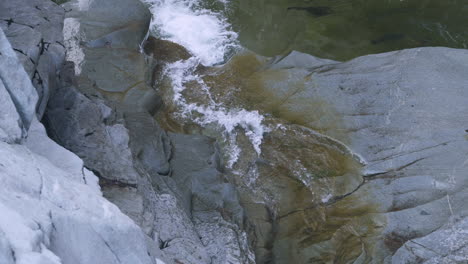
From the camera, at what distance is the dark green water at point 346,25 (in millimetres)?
10906

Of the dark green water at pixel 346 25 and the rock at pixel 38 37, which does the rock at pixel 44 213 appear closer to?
the rock at pixel 38 37

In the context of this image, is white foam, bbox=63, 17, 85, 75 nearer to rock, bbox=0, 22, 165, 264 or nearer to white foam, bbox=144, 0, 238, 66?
white foam, bbox=144, 0, 238, 66

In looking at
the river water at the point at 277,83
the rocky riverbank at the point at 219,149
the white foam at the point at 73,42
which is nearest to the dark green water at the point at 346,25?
the river water at the point at 277,83

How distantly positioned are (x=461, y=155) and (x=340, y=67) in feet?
8.95

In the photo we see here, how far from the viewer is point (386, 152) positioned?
7891 mm

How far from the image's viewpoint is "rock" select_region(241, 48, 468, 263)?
6.89 metres

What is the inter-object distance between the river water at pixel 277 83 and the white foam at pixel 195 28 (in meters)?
0.02

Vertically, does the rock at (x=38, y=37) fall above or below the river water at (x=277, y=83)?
above

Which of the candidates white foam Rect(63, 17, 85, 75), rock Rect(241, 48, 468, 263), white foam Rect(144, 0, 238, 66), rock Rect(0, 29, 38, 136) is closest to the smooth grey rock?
rock Rect(0, 29, 38, 136)

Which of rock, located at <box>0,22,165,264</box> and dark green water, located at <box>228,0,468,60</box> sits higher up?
rock, located at <box>0,22,165,264</box>

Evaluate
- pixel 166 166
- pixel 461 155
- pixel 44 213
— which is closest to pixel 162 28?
pixel 166 166

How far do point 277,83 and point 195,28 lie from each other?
2.92m

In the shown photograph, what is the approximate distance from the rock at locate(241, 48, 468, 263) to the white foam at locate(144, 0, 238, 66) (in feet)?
5.14

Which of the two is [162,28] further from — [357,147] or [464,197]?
[464,197]
